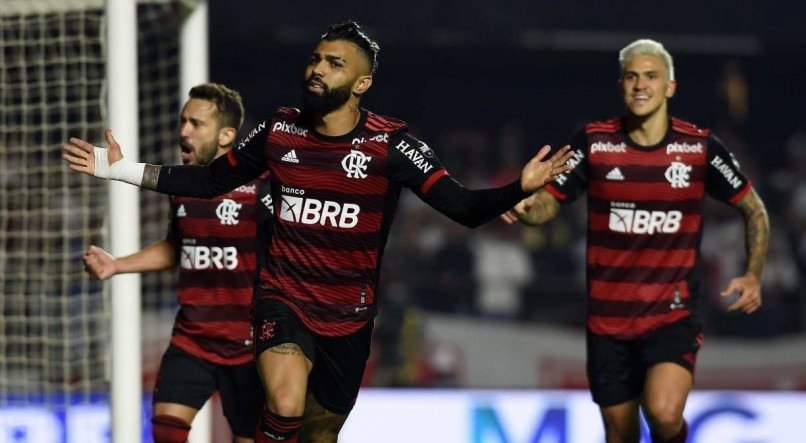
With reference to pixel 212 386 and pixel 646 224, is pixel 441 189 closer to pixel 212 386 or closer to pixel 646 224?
pixel 646 224

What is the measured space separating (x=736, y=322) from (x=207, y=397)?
6.39m

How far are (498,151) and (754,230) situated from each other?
8007 millimetres

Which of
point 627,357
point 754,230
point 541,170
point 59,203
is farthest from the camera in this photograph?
point 59,203

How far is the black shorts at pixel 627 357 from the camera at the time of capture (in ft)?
20.9

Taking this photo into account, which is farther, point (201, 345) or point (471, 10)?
point (471, 10)

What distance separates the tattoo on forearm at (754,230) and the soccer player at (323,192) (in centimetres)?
157

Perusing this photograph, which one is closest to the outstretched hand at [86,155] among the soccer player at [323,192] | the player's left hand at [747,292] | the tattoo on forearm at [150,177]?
the soccer player at [323,192]

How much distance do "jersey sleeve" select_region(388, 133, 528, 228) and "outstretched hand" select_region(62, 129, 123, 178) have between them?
3.72 ft

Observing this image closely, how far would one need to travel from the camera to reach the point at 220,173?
572cm

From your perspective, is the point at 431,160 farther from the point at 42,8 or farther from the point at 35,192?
the point at 35,192

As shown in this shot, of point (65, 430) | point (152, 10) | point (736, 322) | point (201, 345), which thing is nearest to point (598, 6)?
point (736, 322)

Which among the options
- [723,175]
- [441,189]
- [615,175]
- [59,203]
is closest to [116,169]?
[441,189]

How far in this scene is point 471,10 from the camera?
14422 mm

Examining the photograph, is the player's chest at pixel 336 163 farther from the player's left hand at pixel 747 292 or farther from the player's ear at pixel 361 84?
the player's left hand at pixel 747 292
